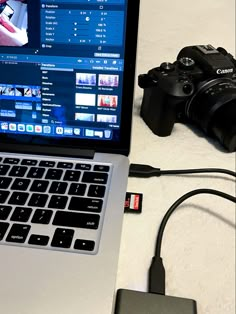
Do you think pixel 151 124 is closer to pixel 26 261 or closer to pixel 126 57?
pixel 126 57

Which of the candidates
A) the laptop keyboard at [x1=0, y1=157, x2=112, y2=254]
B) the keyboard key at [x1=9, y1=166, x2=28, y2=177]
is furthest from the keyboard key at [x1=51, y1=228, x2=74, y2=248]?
the keyboard key at [x1=9, y1=166, x2=28, y2=177]

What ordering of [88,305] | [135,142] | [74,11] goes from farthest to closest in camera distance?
1. [135,142]
2. [74,11]
3. [88,305]

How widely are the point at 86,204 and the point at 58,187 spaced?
42 millimetres

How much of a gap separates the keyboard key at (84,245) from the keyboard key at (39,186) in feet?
0.28

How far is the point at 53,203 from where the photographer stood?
426 millimetres

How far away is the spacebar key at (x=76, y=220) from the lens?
0.40 m

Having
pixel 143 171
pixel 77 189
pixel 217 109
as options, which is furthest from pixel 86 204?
pixel 217 109

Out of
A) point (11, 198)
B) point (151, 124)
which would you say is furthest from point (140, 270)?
point (151, 124)

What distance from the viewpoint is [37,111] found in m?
0.50

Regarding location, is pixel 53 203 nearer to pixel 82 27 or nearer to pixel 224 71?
pixel 82 27

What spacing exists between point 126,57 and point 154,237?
0.20 metres

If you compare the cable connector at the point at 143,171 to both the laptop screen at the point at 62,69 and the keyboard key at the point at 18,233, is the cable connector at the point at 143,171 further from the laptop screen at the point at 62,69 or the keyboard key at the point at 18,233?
the keyboard key at the point at 18,233

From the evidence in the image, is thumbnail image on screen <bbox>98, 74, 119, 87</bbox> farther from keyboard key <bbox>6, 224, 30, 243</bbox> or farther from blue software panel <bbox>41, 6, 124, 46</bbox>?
keyboard key <bbox>6, 224, 30, 243</bbox>

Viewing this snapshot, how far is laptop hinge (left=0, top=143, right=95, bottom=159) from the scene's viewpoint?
19.8 inches
